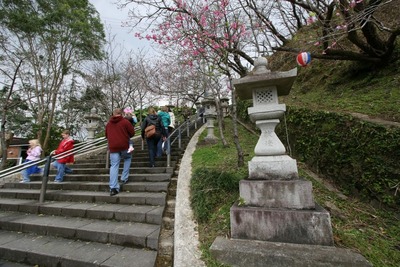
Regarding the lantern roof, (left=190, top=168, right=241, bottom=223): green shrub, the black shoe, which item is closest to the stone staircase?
the black shoe

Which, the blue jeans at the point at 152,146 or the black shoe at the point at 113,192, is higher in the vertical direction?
the blue jeans at the point at 152,146

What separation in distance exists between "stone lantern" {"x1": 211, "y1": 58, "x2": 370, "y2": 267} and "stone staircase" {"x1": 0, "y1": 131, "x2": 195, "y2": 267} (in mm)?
1002

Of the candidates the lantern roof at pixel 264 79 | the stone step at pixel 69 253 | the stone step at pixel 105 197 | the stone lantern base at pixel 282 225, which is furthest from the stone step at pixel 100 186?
the lantern roof at pixel 264 79

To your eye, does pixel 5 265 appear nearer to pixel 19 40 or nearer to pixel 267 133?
pixel 267 133

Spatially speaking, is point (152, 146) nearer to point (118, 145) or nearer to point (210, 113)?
point (118, 145)

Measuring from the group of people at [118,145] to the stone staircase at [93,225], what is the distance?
41 centimetres

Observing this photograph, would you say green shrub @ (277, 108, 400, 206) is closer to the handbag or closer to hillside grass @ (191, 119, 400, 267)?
hillside grass @ (191, 119, 400, 267)

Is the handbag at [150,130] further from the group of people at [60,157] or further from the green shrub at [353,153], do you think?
the green shrub at [353,153]

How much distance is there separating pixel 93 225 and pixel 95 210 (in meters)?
0.36

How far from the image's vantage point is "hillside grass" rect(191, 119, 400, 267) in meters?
2.24

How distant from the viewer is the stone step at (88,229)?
2801 mm

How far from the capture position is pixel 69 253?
2676 millimetres

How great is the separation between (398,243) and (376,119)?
6.16ft

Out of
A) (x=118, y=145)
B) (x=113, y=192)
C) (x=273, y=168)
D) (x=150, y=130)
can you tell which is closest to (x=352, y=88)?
(x=273, y=168)
